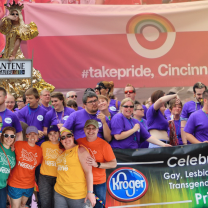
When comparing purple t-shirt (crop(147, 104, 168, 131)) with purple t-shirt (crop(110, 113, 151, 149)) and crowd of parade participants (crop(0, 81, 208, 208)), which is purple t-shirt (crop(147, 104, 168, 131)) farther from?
purple t-shirt (crop(110, 113, 151, 149))

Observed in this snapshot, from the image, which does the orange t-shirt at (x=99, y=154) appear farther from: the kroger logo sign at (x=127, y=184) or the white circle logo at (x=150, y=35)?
the white circle logo at (x=150, y=35)

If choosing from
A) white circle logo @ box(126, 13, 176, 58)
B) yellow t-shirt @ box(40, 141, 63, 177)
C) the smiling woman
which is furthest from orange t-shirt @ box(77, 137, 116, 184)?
white circle logo @ box(126, 13, 176, 58)

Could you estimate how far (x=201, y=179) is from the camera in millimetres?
4754

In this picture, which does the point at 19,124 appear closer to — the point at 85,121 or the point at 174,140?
the point at 85,121

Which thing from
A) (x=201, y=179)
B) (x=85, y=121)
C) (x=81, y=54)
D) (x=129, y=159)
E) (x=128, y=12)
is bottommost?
(x=201, y=179)

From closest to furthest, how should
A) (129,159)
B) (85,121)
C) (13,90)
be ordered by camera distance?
(85,121)
(129,159)
(13,90)

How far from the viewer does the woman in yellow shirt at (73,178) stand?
3.78 m

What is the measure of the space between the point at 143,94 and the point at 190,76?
4.24 feet

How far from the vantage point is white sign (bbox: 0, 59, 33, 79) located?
4180mm

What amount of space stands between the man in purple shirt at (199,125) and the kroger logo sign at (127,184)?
91cm

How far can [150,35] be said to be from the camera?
9211mm

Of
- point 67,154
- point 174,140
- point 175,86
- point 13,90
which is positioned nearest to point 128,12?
point 175,86

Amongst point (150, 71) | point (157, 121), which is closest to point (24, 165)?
point (157, 121)

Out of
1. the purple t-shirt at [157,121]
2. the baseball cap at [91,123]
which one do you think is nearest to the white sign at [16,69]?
Answer: the baseball cap at [91,123]
